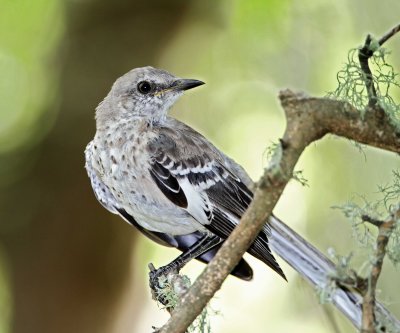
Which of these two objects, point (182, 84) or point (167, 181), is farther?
point (182, 84)

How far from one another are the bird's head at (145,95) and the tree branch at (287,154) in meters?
2.32

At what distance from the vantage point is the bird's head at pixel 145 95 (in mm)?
4605

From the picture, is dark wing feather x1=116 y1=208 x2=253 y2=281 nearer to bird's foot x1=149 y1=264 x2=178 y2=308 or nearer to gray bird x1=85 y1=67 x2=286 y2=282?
gray bird x1=85 y1=67 x2=286 y2=282

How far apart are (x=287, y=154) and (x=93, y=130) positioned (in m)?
3.55

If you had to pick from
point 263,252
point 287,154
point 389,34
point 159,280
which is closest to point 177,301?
point 263,252

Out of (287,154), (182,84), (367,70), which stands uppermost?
(182,84)

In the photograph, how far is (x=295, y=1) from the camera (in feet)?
25.0

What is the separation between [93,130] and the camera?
5473mm

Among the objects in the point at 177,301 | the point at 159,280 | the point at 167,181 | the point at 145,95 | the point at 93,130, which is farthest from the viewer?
the point at 93,130

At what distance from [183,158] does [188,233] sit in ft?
1.50

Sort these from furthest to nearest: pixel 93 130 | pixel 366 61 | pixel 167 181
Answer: pixel 93 130 → pixel 167 181 → pixel 366 61

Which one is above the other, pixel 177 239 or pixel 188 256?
pixel 177 239

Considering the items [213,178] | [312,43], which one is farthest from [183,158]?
[312,43]

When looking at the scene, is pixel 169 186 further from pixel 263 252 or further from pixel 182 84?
pixel 182 84
